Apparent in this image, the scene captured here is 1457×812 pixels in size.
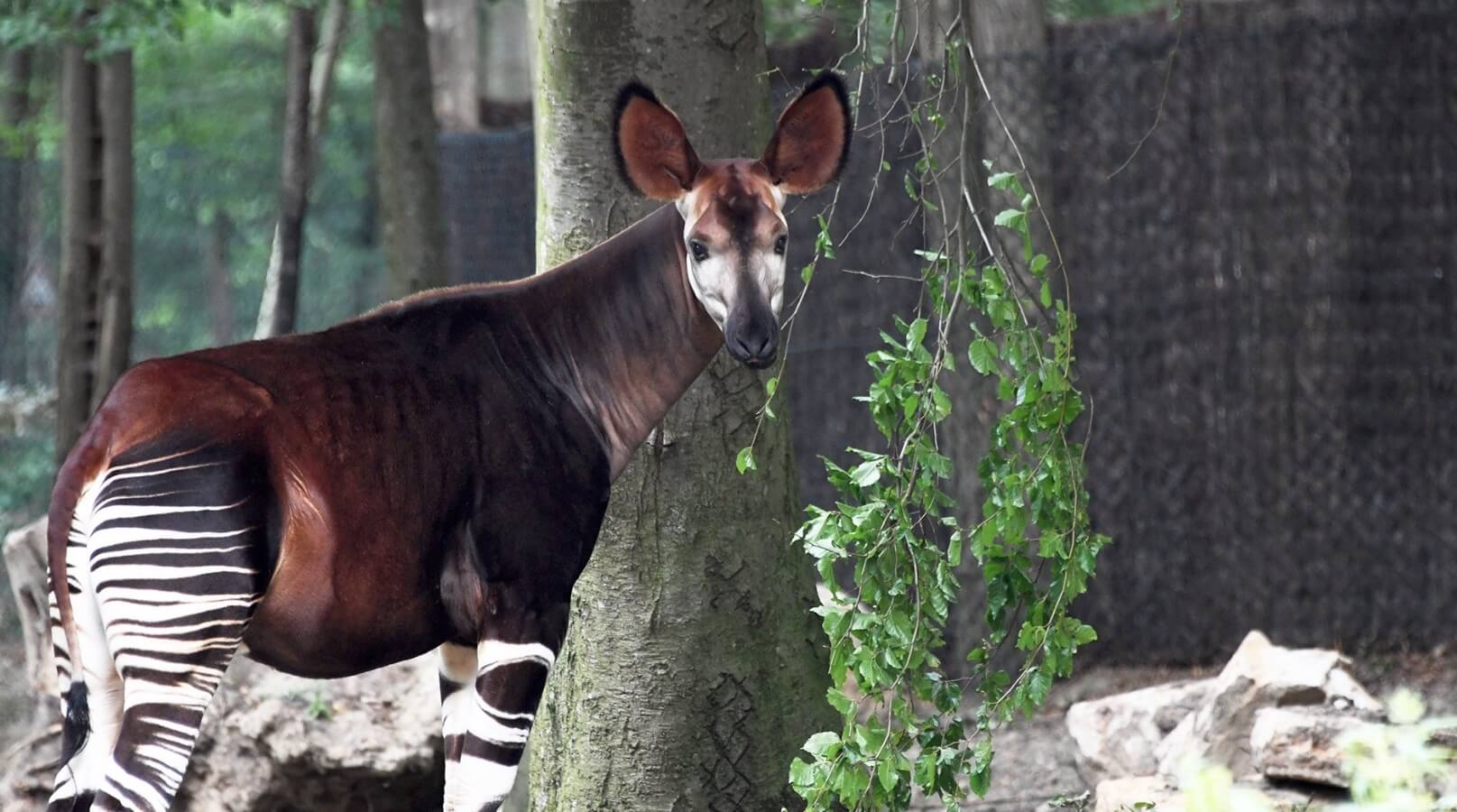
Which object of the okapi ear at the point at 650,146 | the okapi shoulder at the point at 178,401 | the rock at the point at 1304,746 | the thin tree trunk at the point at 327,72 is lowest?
the rock at the point at 1304,746

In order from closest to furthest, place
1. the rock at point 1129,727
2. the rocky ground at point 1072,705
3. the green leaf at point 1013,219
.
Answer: the green leaf at point 1013,219, the rock at point 1129,727, the rocky ground at point 1072,705

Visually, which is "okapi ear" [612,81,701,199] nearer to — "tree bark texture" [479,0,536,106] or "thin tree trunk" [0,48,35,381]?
"thin tree trunk" [0,48,35,381]

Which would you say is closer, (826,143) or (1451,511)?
(826,143)

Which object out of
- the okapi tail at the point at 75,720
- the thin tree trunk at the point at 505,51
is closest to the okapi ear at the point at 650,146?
A: the okapi tail at the point at 75,720

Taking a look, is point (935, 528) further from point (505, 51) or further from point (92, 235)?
point (505, 51)

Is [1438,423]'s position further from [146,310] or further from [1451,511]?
[146,310]

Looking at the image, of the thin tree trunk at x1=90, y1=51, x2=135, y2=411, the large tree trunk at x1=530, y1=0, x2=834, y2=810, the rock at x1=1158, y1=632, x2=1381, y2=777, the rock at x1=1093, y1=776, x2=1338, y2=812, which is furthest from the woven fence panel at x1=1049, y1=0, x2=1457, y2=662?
the thin tree trunk at x1=90, y1=51, x2=135, y2=411

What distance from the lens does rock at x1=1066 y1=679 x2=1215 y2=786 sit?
5.43 meters

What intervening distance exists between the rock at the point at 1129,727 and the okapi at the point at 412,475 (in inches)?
102

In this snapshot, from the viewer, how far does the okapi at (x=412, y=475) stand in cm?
304

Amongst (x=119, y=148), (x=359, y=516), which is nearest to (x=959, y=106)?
(x=359, y=516)

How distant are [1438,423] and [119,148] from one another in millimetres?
6365

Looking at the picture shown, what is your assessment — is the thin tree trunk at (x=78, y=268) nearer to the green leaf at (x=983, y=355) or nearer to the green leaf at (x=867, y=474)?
the green leaf at (x=867, y=474)

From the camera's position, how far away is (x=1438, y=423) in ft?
23.4
